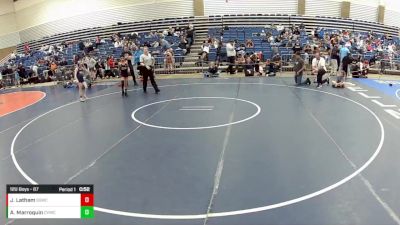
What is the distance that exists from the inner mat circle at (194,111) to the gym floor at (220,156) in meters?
0.04

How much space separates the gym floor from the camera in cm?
561

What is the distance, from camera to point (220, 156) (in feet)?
25.6

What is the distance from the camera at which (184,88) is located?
1644cm

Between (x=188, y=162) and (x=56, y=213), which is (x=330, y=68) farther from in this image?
(x=56, y=213)

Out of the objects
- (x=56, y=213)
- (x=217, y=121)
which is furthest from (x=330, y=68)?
(x=56, y=213)

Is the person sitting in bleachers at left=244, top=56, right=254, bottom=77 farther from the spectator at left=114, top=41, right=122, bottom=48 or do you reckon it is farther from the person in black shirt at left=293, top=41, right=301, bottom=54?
the spectator at left=114, top=41, right=122, bottom=48

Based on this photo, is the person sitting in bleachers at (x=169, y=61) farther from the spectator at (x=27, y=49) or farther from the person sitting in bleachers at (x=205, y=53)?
the spectator at (x=27, y=49)

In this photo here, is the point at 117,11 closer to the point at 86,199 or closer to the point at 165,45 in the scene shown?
the point at 165,45

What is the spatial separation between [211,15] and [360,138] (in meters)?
21.7

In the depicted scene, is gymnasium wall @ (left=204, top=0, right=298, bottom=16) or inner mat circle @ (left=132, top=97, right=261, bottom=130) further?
gymnasium wall @ (left=204, top=0, right=298, bottom=16)

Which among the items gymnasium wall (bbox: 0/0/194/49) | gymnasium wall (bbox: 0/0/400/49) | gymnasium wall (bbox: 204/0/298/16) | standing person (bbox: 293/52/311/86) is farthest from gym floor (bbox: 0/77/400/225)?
gymnasium wall (bbox: 0/0/194/49)
